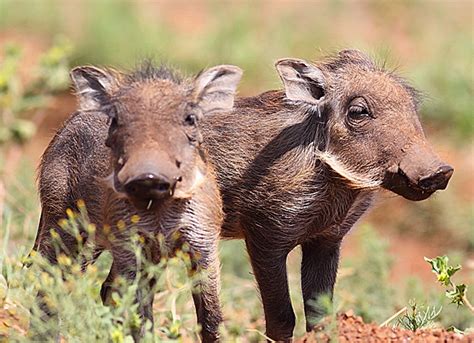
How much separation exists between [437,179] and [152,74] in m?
1.36

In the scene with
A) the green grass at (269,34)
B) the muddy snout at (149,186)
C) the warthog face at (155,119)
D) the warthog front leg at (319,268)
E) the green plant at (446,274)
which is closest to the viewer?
the muddy snout at (149,186)

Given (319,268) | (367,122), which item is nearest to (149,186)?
(367,122)

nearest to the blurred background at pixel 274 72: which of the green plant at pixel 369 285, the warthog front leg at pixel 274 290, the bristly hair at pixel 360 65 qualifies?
the green plant at pixel 369 285

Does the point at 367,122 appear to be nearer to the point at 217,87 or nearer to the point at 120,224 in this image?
the point at 217,87

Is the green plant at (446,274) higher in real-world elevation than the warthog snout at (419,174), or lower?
lower

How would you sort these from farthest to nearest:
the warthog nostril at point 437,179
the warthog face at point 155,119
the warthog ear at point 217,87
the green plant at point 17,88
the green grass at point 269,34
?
the green grass at point 269,34
the green plant at point 17,88
the warthog ear at point 217,87
the warthog nostril at point 437,179
the warthog face at point 155,119

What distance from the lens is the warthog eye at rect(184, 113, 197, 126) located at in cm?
525

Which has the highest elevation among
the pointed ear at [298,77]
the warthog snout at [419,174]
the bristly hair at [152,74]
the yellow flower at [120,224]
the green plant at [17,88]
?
the bristly hair at [152,74]

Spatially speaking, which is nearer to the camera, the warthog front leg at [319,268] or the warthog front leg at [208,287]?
the warthog front leg at [208,287]

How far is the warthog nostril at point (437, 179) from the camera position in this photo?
5359mm

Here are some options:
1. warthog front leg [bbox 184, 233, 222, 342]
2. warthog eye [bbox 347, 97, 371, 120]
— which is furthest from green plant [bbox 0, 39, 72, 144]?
warthog front leg [bbox 184, 233, 222, 342]

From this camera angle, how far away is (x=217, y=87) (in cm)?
555

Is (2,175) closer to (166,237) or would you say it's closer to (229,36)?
(166,237)

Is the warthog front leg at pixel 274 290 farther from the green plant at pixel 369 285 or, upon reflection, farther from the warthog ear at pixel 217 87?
the green plant at pixel 369 285
